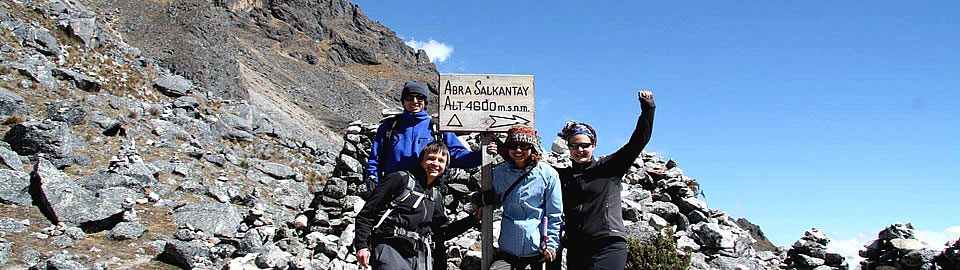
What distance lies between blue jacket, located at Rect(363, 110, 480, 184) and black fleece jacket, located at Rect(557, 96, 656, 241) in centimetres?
103

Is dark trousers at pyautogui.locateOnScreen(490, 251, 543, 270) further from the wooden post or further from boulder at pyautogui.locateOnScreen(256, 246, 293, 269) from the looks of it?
boulder at pyautogui.locateOnScreen(256, 246, 293, 269)

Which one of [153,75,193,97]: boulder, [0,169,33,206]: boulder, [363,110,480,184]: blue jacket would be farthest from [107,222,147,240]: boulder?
[153,75,193,97]: boulder

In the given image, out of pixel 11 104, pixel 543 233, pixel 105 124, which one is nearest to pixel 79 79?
pixel 105 124

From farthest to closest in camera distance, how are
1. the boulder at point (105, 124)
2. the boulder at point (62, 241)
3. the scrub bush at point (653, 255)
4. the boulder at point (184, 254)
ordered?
the boulder at point (105, 124)
the boulder at point (62, 241)
the boulder at point (184, 254)
the scrub bush at point (653, 255)

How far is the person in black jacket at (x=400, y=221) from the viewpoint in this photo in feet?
14.2

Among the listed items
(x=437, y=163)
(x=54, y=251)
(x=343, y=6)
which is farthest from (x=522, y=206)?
(x=343, y=6)

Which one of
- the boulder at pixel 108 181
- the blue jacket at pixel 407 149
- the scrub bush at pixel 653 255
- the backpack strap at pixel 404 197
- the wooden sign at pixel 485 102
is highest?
the boulder at pixel 108 181

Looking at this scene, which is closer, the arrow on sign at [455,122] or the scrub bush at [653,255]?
the arrow on sign at [455,122]

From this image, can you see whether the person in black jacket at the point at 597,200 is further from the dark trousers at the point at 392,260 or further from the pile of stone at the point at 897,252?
the pile of stone at the point at 897,252

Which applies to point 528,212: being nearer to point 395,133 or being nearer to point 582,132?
point 582,132

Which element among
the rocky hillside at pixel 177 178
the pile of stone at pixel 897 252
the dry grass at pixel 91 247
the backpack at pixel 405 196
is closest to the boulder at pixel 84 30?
the rocky hillside at pixel 177 178

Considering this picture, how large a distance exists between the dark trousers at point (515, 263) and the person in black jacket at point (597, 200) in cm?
29

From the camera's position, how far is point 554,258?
4.33 metres

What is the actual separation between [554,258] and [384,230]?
4.10 ft
